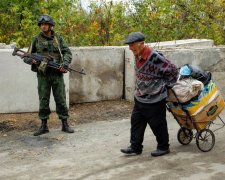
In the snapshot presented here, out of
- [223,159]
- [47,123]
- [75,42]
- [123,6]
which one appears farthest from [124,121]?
[123,6]

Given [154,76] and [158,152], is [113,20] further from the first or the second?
[158,152]


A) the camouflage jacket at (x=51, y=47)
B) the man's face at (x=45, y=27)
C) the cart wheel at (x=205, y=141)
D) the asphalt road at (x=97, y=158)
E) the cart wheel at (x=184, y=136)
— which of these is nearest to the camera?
the asphalt road at (x=97, y=158)

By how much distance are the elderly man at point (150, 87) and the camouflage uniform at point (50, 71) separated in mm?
1496

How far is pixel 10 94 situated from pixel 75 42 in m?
3.03

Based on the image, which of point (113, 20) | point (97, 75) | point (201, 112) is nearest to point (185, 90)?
point (201, 112)

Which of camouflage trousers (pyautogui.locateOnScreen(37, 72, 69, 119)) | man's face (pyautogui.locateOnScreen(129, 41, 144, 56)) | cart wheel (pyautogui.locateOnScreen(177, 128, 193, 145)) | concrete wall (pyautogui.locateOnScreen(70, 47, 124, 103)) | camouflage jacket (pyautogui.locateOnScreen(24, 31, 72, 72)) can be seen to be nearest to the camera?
man's face (pyautogui.locateOnScreen(129, 41, 144, 56))

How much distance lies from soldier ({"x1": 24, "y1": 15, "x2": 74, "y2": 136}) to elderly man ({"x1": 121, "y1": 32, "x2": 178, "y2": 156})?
147cm

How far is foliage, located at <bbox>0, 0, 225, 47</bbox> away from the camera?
423 inches

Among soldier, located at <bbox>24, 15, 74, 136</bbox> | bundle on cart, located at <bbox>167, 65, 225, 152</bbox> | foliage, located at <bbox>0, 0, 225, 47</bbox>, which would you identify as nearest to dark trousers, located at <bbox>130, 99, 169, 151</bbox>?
bundle on cart, located at <bbox>167, 65, 225, 152</bbox>

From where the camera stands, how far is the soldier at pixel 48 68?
6.68 metres

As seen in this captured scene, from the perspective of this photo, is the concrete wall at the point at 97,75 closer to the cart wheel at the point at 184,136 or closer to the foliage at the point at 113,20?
the foliage at the point at 113,20

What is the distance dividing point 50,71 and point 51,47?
358 mm

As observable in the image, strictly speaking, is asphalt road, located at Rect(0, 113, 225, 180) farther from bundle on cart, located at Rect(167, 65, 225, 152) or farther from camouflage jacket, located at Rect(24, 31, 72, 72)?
camouflage jacket, located at Rect(24, 31, 72, 72)

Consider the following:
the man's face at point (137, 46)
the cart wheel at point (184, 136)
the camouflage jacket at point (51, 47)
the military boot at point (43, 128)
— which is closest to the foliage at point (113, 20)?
the camouflage jacket at point (51, 47)
